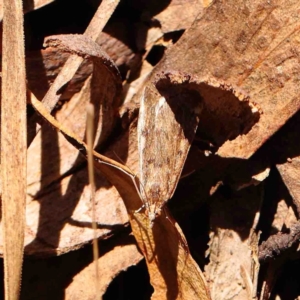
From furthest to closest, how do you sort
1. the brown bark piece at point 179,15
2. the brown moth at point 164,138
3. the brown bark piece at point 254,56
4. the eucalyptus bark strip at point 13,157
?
the brown bark piece at point 179,15
the brown bark piece at point 254,56
the brown moth at point 164,138
the eucalyptus bark strip at point 13,157

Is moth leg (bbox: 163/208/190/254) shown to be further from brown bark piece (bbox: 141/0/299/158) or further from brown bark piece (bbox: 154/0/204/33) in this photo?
brown bark piece (bbox: 154/0/204/33)

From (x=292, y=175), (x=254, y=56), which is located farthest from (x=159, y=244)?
(x=254, y=56)

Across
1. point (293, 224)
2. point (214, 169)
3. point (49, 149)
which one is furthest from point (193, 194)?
point (49, 149)

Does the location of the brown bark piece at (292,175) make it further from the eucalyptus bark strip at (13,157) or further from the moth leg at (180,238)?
Answer: the eucalyptus bark strip at (13,157)

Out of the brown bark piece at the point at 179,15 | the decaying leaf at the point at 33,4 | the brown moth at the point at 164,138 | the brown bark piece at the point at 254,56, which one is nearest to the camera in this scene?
the brown moth at the point at 164,138

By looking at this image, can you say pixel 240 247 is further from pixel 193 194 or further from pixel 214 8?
pixel 214 8

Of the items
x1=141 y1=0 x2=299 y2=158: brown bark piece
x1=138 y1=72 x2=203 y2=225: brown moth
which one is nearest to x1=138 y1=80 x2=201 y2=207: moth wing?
x1=138 y1=72 x2=203 y2=225: brown moth

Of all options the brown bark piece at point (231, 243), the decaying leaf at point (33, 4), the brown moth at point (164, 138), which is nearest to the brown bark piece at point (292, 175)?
the brown bark piece at point (231, 243)

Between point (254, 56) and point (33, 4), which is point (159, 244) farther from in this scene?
point (33, 4)
